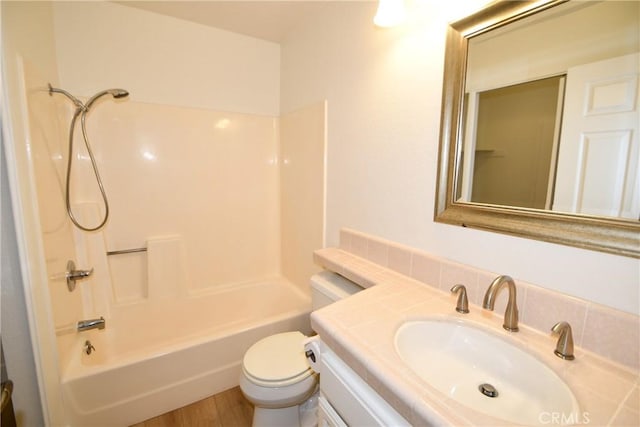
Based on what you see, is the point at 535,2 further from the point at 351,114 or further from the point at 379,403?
the point at 379,403

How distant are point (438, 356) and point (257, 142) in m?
2.04

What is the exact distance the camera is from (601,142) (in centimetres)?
72

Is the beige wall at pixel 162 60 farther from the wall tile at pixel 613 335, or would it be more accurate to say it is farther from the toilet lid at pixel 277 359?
the wall tile at pixel 613 335

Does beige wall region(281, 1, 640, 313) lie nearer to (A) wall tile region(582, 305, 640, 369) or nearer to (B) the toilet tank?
(A) wall tile region(582, 305, 640, 369)

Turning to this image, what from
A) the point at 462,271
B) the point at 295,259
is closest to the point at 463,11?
the point at 462,271

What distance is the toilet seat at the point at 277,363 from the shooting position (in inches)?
49.6

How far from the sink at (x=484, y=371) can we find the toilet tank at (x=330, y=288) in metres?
0.51

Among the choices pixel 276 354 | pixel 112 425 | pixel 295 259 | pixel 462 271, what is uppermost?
pixel 462 271

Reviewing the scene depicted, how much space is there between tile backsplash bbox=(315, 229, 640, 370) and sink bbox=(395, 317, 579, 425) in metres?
0.15

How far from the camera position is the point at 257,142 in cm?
235

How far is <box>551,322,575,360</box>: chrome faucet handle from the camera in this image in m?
0.69

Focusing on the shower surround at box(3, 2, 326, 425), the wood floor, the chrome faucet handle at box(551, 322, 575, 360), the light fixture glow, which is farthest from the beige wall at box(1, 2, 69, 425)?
the chrome faucet handle at box(551, 322, 575, 360)

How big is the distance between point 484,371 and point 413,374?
31 centimetres

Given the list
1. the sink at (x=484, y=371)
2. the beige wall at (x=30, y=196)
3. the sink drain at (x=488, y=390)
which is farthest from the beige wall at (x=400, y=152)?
the beige wall at (x=30, y=196)
